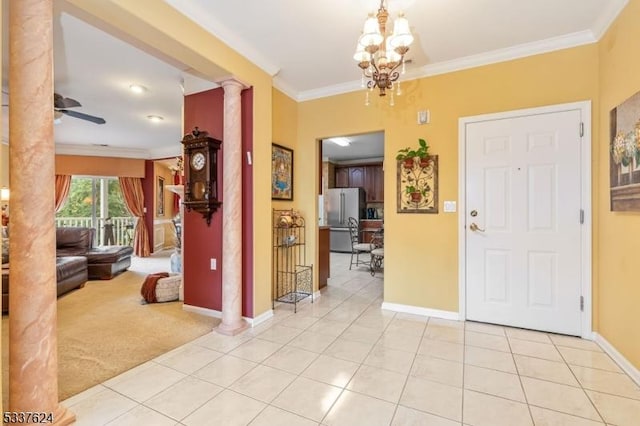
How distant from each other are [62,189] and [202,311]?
18.8 feet

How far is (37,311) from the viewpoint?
5.40 feet

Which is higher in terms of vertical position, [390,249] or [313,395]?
[390,249]

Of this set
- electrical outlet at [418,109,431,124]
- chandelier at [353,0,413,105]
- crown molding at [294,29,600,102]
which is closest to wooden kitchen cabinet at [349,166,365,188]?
crown molding at [294,29,600,102]

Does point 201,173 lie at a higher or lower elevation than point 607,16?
lower

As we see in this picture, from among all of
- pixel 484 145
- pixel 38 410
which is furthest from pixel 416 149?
pixel 38 410

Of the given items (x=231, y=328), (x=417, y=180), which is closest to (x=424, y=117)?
(x=417, y=180)

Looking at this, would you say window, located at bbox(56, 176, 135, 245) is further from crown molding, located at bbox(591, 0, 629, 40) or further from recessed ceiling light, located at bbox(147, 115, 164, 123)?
crown molding, located at bbox(591, 0, 629, 40)

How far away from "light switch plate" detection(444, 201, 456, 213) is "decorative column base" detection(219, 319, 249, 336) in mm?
2362

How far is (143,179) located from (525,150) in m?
7.97

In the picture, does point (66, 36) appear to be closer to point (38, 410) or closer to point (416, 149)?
point (38, 410)

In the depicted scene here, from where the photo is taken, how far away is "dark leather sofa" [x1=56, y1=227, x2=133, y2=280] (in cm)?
512

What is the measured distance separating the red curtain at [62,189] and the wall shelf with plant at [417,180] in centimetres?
729

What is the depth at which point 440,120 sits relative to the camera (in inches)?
131

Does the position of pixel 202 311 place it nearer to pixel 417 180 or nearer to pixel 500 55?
pixel 417 180
